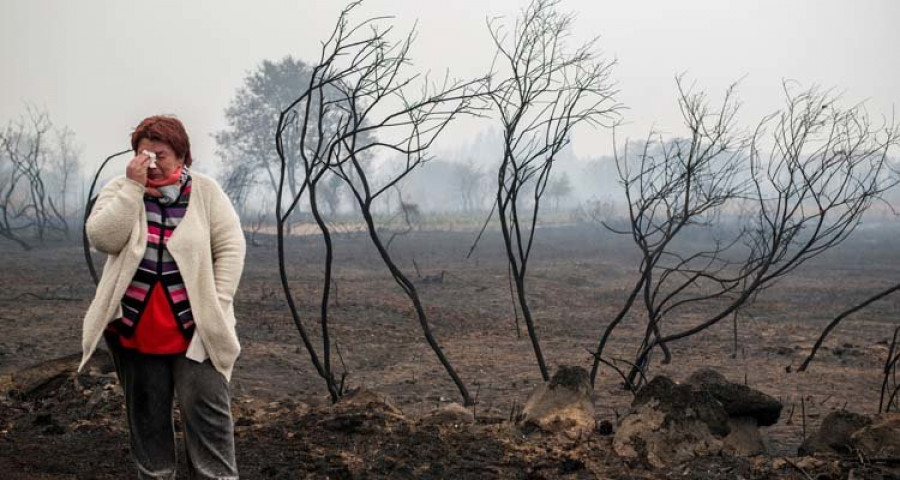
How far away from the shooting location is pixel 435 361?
7785mm

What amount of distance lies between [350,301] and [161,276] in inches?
371

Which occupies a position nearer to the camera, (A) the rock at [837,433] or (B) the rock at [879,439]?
(B) the rock at [879,439]

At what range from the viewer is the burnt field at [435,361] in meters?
3.79

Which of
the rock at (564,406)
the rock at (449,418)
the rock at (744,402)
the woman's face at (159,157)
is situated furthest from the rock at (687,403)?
the woman's face at (159,157)

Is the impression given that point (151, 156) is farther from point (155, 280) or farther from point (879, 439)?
point (879, 439)

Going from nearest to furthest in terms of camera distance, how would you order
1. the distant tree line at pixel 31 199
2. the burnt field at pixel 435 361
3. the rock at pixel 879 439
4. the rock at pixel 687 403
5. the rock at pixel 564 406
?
1. the rock at pixel 879 439
2. the burnt field at pixel 435 361
3. the rock at pixel 687 403
4. the rock at pixel 564 406
5. the distant tree line at pixel 31 199

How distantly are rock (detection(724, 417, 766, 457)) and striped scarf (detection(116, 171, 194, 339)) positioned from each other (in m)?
3.02

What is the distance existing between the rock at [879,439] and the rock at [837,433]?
0.32 ft

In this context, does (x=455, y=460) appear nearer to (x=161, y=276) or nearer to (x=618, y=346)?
(x=161, y=276)

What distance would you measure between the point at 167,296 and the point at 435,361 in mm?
5527

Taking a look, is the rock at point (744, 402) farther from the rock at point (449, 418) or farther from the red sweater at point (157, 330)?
the red sweater at point (157, 330)

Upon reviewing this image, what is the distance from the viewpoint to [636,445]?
3.94 meters

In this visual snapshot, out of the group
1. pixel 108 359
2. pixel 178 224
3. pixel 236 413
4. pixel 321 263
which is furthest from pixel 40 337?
pixel 321 263

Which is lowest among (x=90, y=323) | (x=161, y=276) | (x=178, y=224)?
(x=90, y=323)
